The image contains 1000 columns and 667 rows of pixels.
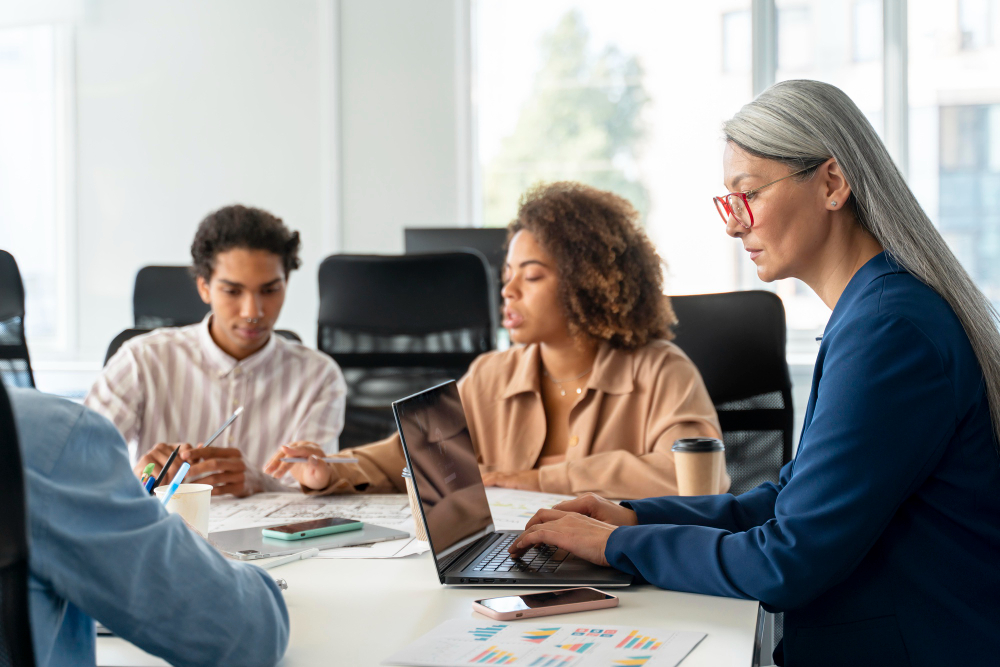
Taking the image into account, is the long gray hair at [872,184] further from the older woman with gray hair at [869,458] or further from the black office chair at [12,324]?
the black office chair at [12,324]

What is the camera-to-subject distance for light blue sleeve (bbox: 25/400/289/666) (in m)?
0.65

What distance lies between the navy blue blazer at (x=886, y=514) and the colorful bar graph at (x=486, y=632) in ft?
0.77

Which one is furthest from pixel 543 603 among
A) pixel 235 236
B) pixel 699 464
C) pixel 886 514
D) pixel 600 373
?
pixel 235 236

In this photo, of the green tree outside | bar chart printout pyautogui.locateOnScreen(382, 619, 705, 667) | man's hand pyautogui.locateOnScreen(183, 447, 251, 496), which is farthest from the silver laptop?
the green tree outside

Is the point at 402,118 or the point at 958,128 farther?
the point at 402,118

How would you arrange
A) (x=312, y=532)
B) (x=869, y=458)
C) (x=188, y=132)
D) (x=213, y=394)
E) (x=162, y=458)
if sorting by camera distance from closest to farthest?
(x=869, y=458)
(x=312, y=532)
(x=162, y=458)
(x=213, y=394)
(x=188, y=132)

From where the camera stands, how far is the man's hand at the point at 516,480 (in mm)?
1746

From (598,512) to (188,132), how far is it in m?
3.91


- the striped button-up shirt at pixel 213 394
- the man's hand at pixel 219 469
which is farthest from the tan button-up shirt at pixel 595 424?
the striped button-up shirt at pixel 213 394

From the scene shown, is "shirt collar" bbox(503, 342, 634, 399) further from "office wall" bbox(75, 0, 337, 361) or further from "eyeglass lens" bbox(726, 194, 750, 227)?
"office wall" bbox(75, 0, 337, 361)

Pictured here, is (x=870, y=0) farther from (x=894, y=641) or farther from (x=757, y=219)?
(x=894, y=641)

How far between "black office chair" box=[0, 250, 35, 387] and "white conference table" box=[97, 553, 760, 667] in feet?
5.34

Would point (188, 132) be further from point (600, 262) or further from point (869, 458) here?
point (869, 458)

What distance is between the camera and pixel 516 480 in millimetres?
1757
